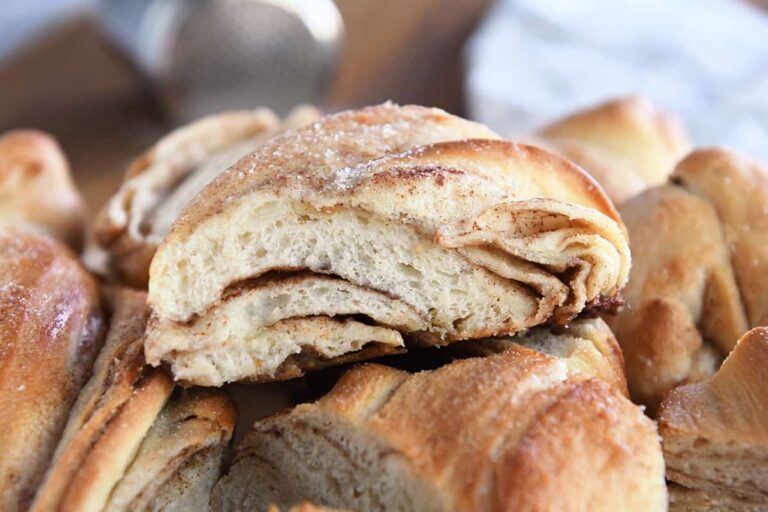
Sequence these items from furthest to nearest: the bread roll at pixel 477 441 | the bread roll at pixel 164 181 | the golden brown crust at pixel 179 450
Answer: the bread roll at pixel 164 181 → the golden brown crust at pixel 179 450 → the bread roll at pixel 477 441

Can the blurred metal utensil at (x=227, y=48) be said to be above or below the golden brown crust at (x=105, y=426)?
below

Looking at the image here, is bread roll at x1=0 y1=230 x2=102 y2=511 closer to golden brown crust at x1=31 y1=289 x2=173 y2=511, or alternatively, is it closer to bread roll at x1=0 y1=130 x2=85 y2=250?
golden brown crust at x1=31 y1=289 x2=173 y2=511

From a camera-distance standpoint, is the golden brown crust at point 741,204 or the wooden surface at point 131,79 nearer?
the golden brown crust at point 741,204

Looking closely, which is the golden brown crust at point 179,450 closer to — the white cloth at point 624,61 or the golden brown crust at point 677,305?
the golden brown crust at point 677,305

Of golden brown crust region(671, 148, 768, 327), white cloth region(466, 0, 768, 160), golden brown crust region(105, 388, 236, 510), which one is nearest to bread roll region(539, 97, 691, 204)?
golden brown crust region(671, 148, 768, 327)

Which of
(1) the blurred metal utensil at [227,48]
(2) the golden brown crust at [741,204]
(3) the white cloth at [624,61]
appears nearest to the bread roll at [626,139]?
(2) the golden brown crust at [741,204]

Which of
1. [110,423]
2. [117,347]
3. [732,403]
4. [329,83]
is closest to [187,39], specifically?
[329,83]

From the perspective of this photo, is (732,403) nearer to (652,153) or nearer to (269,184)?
(269,184)
